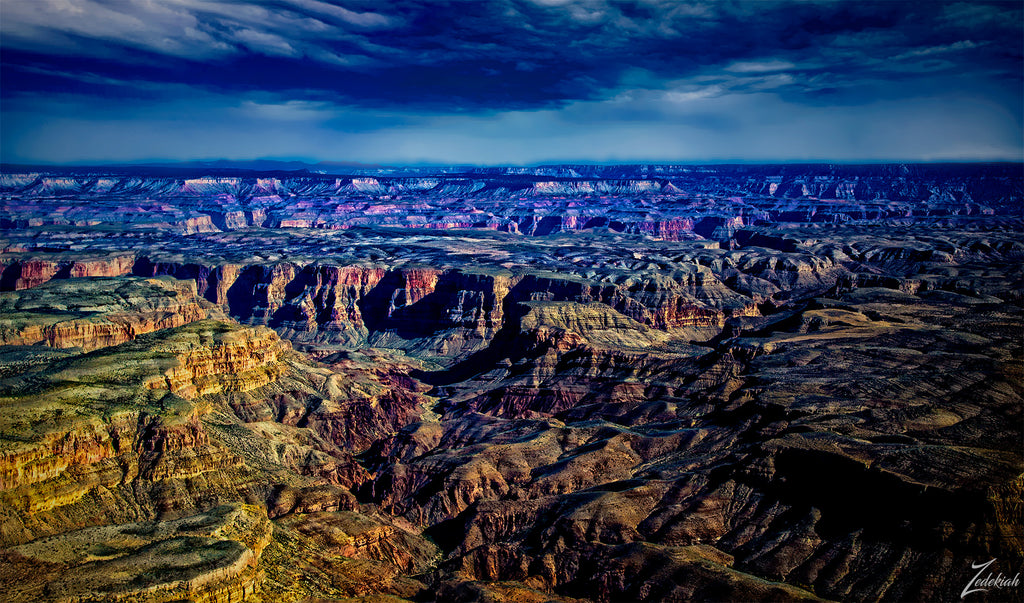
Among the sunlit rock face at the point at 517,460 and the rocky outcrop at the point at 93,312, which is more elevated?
the rocky outcrop at the point at 93,312

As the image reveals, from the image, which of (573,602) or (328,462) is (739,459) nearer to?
(573,602)

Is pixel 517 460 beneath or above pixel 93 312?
beneath

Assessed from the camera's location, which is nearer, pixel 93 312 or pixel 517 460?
pixel 517 460

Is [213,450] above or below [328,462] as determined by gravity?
above

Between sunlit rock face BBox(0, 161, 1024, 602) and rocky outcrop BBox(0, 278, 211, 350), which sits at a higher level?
rocky outcrop BBox(0, 278, 211, 350)

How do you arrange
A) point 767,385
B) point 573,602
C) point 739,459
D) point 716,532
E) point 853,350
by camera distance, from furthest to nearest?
point 853,350 → point 767,385 → point 739,459 → point 716,532 → point 573,602

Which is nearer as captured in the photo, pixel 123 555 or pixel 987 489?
pixel 123 555

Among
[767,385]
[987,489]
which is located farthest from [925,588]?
[767,385]

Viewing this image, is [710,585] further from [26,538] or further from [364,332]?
[364,332]

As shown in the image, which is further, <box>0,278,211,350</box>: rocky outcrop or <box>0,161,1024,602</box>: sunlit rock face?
<box>0,278,211,350</box>: rocky outcrop

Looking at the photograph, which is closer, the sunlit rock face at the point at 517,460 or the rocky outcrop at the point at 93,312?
the sunlit rock face at the point at 517,460

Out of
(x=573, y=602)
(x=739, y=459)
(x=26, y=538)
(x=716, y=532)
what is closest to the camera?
(x=26, y=538)
